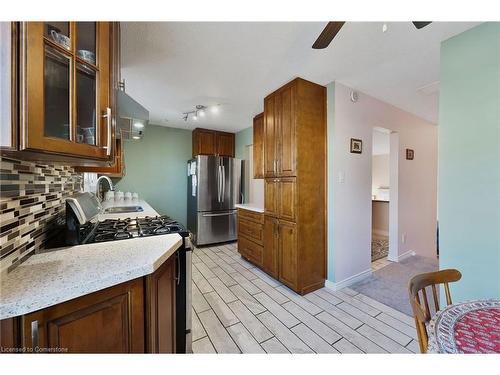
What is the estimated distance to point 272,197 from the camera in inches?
102

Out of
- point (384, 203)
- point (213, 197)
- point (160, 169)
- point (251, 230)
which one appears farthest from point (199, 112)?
point (384, 203)

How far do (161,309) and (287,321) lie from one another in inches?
49.0

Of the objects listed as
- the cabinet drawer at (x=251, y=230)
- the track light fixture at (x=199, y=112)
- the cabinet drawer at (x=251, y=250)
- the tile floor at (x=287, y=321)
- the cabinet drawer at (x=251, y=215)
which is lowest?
the tile floor at (x=287, y=321)

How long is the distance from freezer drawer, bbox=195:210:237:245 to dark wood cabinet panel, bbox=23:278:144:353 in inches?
119

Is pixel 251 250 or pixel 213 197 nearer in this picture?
pixel 251 250

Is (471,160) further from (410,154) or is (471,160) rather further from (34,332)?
(34,332)

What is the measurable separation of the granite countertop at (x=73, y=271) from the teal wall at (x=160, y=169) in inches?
131

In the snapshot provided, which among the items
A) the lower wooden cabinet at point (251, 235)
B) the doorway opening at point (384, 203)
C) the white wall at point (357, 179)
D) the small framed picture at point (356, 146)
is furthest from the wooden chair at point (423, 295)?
the doorway opening at point (384, 203)

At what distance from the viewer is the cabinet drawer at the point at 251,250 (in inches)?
112

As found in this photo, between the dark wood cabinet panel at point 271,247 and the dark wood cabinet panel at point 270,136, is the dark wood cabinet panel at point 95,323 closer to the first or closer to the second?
the dark wood cabinet panel at point 271,247

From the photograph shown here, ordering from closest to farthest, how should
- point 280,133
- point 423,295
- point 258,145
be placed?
point 423,295, point 280,133, point 258,145

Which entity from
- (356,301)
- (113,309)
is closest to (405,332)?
(356,301)
